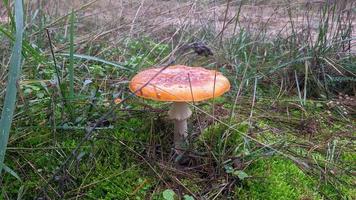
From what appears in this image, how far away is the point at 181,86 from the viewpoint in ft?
4.82

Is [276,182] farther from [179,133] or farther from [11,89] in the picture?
[11,89]

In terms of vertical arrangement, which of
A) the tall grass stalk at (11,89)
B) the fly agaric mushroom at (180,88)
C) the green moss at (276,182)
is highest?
the tall grass stalk at (11,89)

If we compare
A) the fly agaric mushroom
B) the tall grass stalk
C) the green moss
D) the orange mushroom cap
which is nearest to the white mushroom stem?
the fly agaric mushroom

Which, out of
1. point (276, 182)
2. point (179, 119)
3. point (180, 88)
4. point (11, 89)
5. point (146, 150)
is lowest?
point (276, 182)

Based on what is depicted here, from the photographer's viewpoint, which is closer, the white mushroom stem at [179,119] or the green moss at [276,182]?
the green moss at [276,182]

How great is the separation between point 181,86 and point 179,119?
264 mm

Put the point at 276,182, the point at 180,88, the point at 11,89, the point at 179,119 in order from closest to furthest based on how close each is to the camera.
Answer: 1. the point at 11,89
2. the point at 180,88
3. the point at 276,182
4. the point at 179,119

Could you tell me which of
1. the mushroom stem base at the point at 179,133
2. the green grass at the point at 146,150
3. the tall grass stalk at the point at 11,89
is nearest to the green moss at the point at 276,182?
the green grass at the point at 146,150

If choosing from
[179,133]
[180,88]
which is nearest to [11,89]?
[180,88]

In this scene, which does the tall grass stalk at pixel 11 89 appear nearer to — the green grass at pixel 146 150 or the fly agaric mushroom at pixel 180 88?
the green grass at pixel 146 150

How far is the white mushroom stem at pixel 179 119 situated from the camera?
66.6 inches

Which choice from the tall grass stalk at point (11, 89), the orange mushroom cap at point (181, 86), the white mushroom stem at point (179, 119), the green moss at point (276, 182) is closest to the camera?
the tall grass stalk at point (11, 89)

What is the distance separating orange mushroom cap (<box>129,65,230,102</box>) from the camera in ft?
4.71

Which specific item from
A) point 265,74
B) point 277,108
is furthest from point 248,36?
point 277,108
